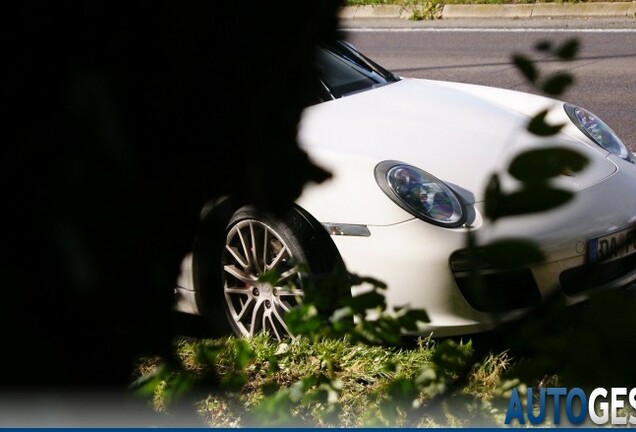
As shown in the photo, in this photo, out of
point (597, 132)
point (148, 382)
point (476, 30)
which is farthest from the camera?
point (476, 30)

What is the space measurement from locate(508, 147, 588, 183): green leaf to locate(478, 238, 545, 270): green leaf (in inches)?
3.3

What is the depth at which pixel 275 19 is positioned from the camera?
129cm

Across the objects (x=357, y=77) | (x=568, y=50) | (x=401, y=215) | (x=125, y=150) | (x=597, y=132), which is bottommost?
(x=125, y=150)

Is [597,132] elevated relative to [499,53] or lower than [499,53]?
lower

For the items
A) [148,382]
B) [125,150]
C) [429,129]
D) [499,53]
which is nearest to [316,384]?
[148,382]

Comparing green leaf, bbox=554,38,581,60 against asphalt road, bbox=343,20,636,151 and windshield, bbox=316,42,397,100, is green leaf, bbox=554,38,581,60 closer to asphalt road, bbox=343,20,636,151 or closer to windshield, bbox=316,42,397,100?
windshield, bbox=316,42,397,100

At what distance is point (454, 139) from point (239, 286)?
112 cm

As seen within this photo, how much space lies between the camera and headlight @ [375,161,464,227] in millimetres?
3957

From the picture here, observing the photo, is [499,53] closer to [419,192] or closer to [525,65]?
[419,192]

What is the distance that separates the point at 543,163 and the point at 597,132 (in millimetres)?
3871

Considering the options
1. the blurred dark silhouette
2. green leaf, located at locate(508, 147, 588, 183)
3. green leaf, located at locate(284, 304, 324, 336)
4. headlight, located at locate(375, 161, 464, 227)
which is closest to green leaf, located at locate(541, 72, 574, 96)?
green leaf, located at locate(508, 147, 588, 183)

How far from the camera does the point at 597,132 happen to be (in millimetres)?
4984

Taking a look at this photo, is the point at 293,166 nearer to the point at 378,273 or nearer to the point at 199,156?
the point at 199,156

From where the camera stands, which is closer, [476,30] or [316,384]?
[316,384]
